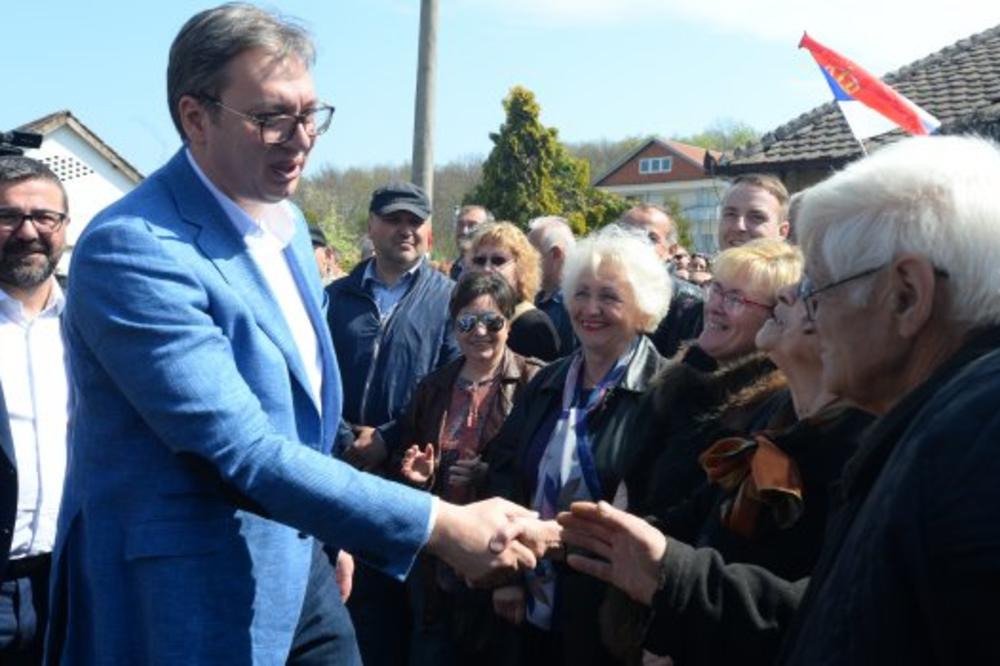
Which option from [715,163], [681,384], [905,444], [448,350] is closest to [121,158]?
Result: [715,163]

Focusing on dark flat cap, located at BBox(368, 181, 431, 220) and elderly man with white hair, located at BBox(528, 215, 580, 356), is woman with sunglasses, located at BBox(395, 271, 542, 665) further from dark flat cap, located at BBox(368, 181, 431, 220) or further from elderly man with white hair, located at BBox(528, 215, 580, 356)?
dark flat cap, located at BBox(368, 181, 431, 220)

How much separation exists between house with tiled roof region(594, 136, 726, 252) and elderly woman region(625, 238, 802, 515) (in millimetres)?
48545

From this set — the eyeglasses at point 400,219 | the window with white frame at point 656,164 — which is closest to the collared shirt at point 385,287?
the eyeglasses at point 400,219

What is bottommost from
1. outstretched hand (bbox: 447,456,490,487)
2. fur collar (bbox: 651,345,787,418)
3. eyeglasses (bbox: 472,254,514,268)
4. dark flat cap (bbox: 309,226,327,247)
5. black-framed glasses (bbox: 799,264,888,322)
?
outstretched hand (bbox: 447,456,490,487)

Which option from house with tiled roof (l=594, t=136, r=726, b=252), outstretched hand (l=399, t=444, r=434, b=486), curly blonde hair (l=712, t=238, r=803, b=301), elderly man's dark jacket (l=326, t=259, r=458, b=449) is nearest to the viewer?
curly blonde hair (l=712, t=238, r=803, b=301)

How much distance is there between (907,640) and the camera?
4.15 ft

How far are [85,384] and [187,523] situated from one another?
415mm

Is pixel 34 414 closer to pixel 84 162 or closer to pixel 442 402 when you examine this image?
pixel 442 402

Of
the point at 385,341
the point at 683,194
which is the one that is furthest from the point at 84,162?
the point at 683,194

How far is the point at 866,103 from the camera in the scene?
10172 mm

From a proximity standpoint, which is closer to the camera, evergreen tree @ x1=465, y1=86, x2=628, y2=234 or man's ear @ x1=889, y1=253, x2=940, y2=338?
man's ear @ x1=889, y1=253, x2=940, y2=338

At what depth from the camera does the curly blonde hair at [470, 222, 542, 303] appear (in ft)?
20.5

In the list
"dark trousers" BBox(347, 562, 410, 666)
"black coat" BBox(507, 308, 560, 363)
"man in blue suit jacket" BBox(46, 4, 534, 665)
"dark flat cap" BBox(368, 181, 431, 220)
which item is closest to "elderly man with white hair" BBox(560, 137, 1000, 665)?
"man in blue suit jacket" BBox(46, 4, 534, 665)

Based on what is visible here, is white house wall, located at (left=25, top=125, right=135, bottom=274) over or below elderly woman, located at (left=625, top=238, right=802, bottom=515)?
over
